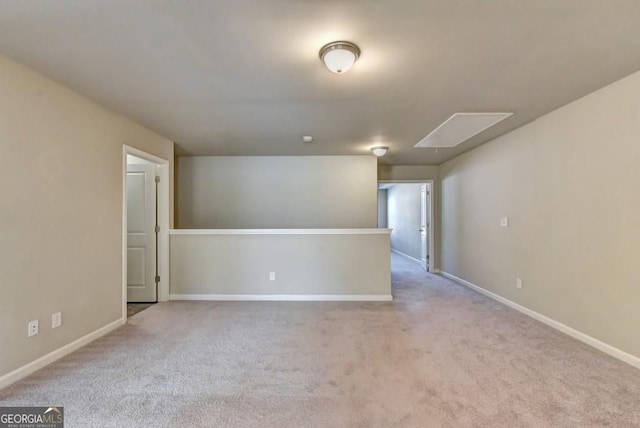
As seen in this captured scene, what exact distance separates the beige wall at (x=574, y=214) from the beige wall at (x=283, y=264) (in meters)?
1.62

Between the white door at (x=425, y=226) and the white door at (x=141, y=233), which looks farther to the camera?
the white door at (x=425, y=226)

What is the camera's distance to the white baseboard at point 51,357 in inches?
83.3

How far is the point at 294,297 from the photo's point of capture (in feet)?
14.1

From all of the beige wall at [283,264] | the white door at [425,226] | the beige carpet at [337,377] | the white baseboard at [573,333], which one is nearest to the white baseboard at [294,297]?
the beige wall at [283,264]

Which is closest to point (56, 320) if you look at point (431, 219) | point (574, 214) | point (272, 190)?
point (272, 190)

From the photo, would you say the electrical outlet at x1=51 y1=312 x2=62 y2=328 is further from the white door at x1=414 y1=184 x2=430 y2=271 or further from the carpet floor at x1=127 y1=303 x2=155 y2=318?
the white door at x1=414 y1=184 x2=430 y2=271

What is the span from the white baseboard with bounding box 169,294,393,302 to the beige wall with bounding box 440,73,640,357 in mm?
1728

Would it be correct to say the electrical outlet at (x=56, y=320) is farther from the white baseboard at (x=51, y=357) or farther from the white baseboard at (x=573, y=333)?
the white baseboard at (x=573, y=333)

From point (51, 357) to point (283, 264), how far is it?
8.36ft

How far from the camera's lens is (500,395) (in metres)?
1.95

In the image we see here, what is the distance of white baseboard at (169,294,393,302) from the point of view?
168 inches

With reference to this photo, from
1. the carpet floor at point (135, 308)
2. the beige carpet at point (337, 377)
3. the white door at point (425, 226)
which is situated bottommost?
the carpet floor at point (135, 308)

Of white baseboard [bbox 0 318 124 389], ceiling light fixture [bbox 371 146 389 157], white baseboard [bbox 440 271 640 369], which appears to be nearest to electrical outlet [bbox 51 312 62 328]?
white baseboard [bbox 0 318 124 389]

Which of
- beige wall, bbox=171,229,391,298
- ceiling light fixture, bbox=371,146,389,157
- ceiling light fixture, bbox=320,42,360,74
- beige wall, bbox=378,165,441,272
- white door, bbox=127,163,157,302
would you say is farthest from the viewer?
beige wall, bbox=378,165,441,272
